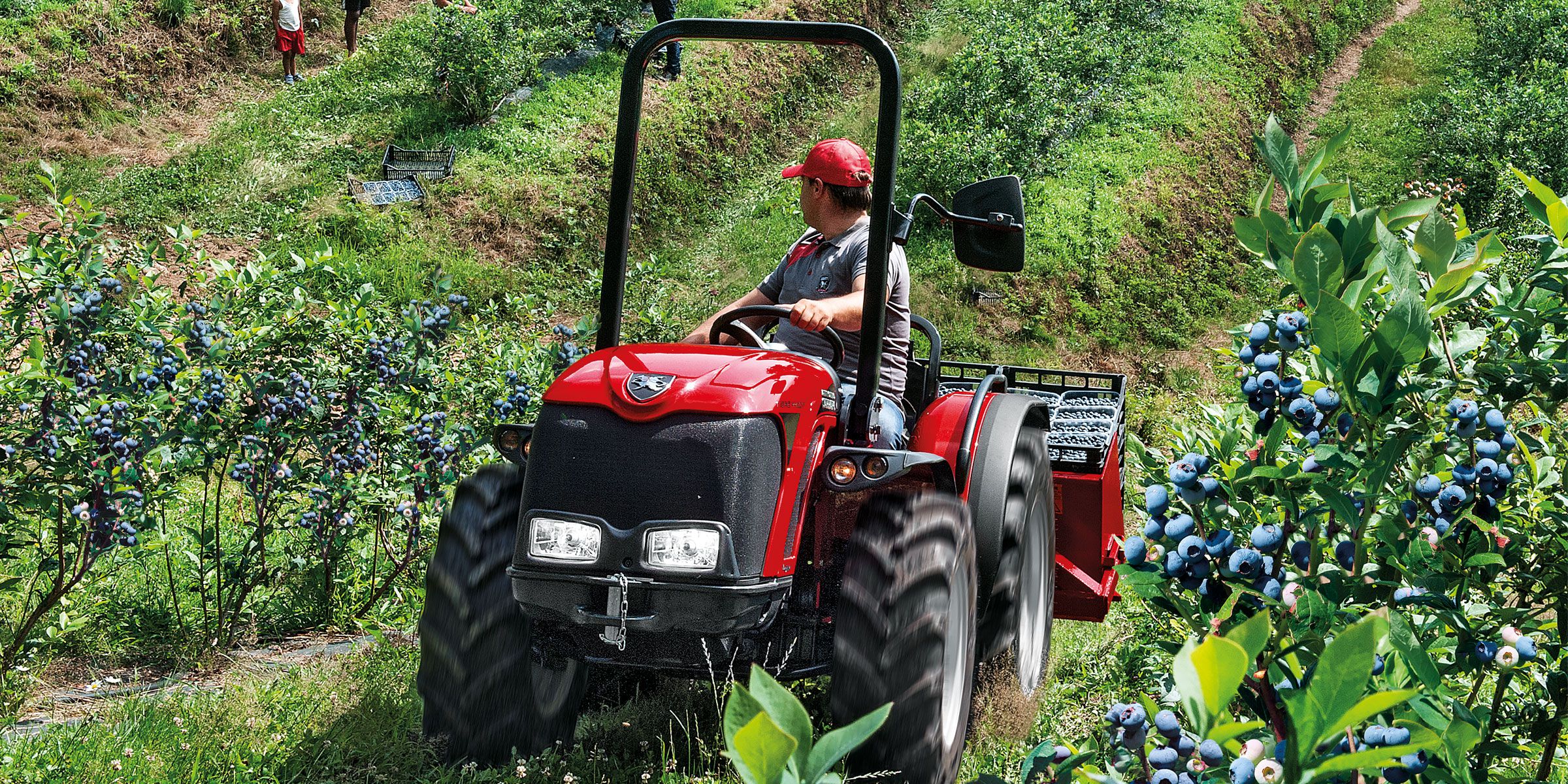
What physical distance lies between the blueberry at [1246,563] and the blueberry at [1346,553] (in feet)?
0.61

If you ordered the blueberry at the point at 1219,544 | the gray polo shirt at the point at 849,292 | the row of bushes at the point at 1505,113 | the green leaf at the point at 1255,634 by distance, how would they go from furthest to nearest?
the row of bushes at the point at 1505,113, the gray polo shirt at the point at 849,292, the blueberry at the point at 1219,544, the green leaf at the point at 1255,634

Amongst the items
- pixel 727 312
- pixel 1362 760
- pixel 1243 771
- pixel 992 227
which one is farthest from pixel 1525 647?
pixel 727 312

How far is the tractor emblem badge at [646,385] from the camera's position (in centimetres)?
272

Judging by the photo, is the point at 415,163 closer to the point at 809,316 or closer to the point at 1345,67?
the point at 809,316

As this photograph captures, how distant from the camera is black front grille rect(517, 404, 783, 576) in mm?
2646

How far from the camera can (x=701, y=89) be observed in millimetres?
13102

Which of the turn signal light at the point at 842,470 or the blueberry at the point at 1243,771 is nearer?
the blueberry at the point at 1243,771

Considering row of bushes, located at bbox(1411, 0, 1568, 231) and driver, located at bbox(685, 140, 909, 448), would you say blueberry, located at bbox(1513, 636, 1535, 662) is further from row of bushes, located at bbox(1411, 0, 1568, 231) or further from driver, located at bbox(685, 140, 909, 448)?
row of bushes, located at bbox(1411, 0, 1568, 231)

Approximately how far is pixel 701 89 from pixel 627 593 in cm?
1116

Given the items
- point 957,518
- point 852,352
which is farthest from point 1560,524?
point 852,352

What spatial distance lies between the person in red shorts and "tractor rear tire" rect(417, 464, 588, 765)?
11.0 m

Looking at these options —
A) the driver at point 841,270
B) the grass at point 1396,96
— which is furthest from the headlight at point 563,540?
the grass at point 1396,96

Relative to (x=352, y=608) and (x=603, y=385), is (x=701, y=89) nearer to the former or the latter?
(x=352, y=608)

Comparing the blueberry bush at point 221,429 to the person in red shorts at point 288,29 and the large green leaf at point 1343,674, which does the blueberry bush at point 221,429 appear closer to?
the large green leaf at point 1343,674
